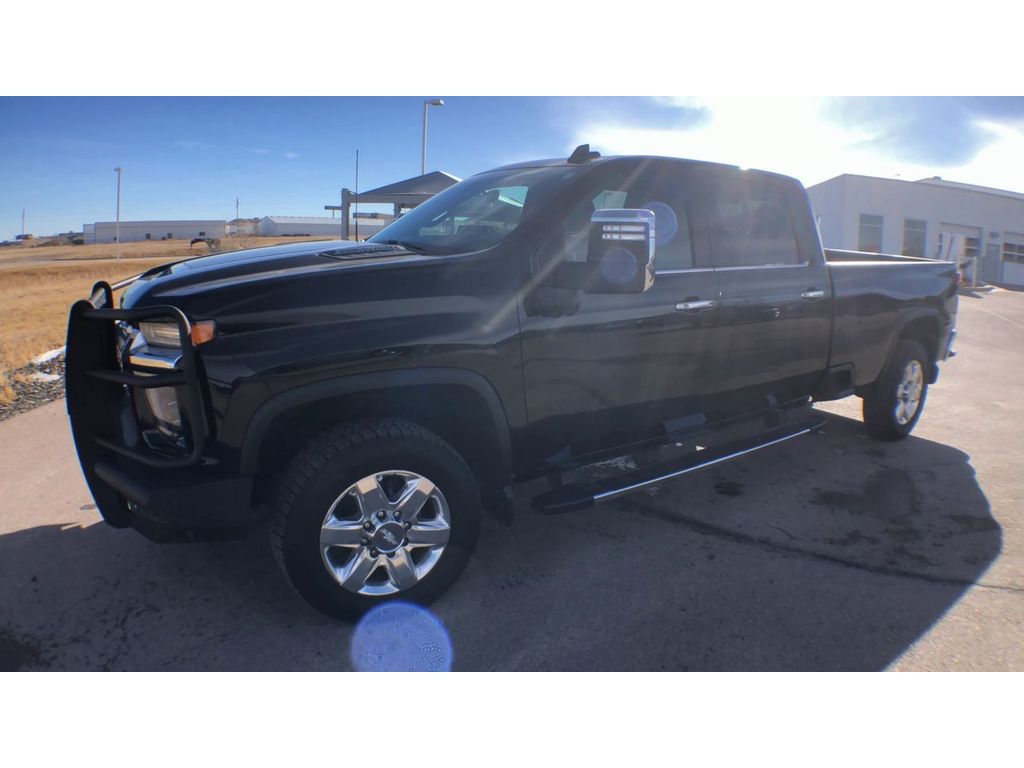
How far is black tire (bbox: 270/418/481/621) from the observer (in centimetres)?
261

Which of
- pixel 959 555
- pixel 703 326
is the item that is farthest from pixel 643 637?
pixel 959 555

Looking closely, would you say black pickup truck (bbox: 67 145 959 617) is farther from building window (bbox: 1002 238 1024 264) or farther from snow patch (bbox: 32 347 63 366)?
building window (bbox: 1002 238 1024 264)

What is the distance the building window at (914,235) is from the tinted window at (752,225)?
36.6 metres

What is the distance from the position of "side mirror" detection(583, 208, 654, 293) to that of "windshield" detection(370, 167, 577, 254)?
1.74ft

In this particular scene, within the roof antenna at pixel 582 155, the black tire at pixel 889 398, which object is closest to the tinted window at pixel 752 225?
the roof antenna at pixel 582 155

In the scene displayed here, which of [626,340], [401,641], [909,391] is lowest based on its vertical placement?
[401,641]

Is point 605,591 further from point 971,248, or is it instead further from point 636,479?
point 971,248

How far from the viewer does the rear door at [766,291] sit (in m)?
4.02

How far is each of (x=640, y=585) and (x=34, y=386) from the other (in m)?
6.41

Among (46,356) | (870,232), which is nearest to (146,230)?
(870,232)

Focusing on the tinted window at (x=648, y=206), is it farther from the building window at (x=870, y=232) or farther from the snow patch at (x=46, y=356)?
the building window at (x=870, y=232)

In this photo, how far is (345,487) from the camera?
2.67 metres

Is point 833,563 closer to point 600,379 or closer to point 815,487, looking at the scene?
point 815,487

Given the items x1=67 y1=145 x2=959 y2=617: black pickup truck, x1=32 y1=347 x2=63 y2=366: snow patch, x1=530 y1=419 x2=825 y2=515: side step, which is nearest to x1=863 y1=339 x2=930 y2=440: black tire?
x1=530 y1=419 x2=825 y2=515: side step
